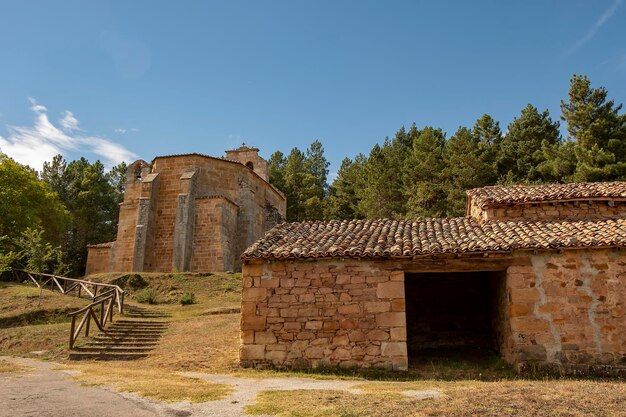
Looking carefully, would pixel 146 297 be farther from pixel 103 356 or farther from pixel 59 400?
pixel 59 400

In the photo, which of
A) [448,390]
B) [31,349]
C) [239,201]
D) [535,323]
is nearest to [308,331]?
[448,390]

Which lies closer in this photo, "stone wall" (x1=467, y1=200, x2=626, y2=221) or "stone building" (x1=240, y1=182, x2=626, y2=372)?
"stone building" (x1=240, y1=182, x2=626, y2=372)

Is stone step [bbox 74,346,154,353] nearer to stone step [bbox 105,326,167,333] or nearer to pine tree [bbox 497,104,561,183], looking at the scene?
stone step [bbox 105,326,167,333]

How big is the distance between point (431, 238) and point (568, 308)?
3286 millimetres

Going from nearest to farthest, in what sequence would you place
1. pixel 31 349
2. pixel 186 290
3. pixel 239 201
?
pixel 31 349 < pixel 186 290 < pixel 239 201

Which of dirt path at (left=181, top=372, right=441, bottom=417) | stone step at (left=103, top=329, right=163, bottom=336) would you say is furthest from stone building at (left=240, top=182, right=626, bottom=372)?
stone step at (left=103, top=329, right=163, bottom=336)

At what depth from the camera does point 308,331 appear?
1021 cm

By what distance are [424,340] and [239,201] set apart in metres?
17.5

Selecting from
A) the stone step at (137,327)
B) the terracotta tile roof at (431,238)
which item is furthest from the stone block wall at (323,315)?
the stone step at (137,327)

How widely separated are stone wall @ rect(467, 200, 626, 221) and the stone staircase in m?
10.5

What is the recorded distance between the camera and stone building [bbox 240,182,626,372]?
9578mm

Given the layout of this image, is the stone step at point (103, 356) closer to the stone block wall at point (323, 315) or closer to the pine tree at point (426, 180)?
the stone block wall at point (323, 315)

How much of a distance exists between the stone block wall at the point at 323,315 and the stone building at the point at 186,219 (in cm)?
1582

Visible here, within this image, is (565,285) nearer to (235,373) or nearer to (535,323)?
(535,323)
